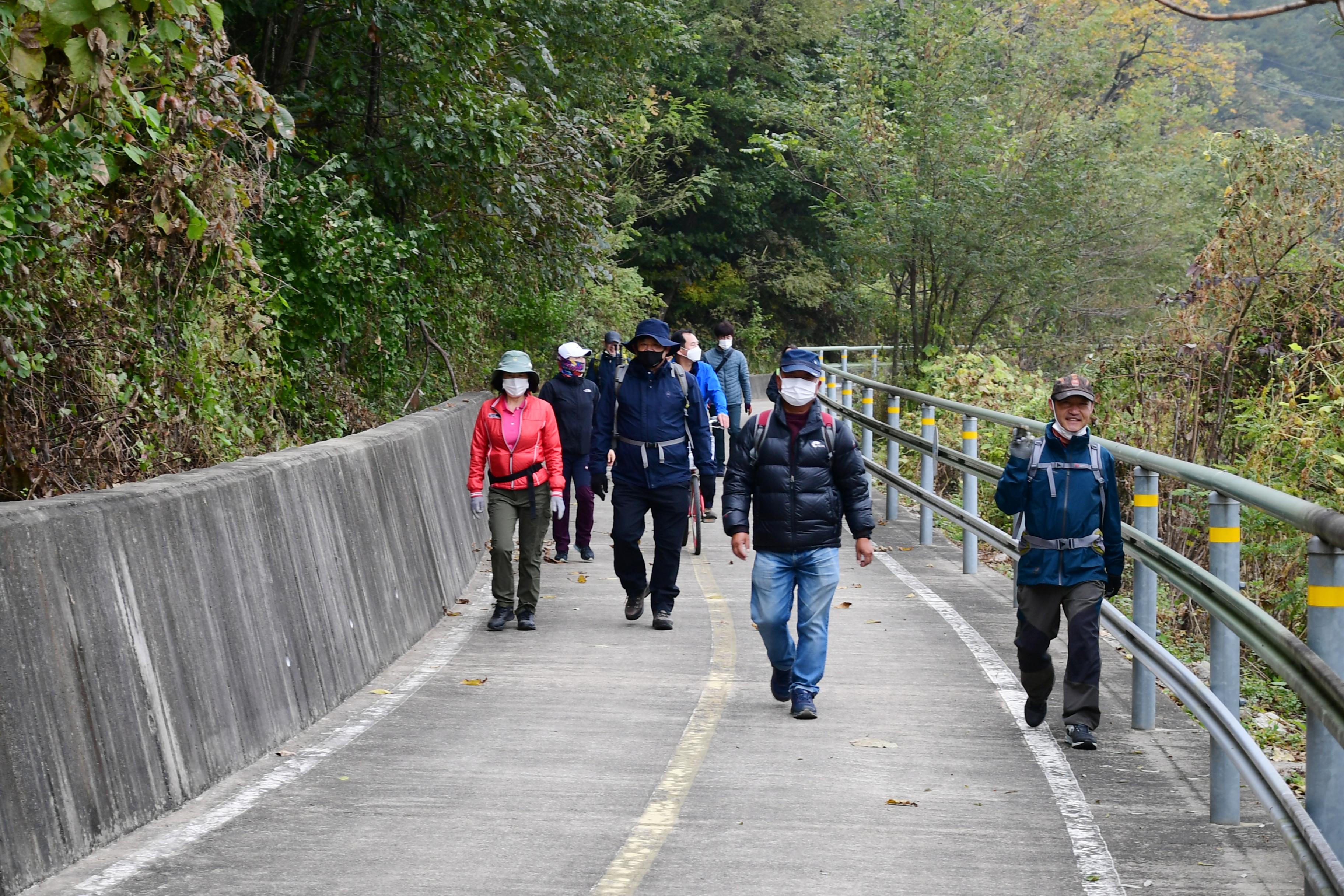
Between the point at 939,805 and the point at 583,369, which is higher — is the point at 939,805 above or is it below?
below

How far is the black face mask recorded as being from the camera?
10.7 meters

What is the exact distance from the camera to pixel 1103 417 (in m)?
15.1

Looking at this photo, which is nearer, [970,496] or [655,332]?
[655,332]

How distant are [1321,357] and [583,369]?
6090 millimetres

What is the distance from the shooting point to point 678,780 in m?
6.64

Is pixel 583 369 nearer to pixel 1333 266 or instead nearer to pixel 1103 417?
pixel 1103 417

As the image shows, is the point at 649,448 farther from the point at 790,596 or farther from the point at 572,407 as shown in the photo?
the point at 790,596

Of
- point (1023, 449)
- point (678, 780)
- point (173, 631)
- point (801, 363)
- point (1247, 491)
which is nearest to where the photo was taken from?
point (1247, 491)

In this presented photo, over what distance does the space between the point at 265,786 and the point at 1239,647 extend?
398 cm

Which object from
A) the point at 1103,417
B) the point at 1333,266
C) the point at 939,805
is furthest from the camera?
the point at 1103,417

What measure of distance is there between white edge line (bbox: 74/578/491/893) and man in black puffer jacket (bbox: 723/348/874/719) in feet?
6.74

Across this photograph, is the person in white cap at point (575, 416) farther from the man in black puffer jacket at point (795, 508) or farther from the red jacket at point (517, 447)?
the man in black puffer jacket at point (795, 508)

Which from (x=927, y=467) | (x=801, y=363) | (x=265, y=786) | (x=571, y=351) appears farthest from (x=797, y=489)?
(x=927, y=467)

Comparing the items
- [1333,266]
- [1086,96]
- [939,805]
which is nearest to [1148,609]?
[939,805]
